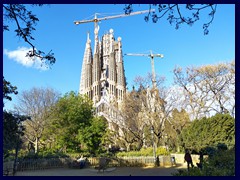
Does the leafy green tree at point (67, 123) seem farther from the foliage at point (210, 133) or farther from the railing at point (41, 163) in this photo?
the foliage at point (210, 133)

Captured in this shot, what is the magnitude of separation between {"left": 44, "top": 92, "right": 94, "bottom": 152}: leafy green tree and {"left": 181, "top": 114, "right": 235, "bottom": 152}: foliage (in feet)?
28.3

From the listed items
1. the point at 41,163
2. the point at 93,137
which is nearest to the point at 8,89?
the point at 41,163

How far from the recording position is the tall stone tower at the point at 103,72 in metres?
62.8

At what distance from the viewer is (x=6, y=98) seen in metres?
8.98

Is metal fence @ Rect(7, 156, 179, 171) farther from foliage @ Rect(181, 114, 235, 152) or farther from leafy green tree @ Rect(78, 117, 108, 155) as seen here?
leafy green tree @ Rect(78, 117, 108, 155)

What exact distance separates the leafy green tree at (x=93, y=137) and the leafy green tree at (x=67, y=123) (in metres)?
0.94

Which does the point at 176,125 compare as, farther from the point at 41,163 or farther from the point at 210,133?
the point at 41,163

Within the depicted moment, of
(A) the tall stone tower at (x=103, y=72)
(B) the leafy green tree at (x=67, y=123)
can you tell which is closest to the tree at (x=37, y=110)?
(B) the leafy green tree at (x=67, y=123)

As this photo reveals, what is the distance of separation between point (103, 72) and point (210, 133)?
51.2 metres

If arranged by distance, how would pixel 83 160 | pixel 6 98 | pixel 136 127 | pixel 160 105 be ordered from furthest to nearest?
pixel 136 127, pixel 160 105, pixel 83 160, pixel 6 98

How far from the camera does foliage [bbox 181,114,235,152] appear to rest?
1714 cm
